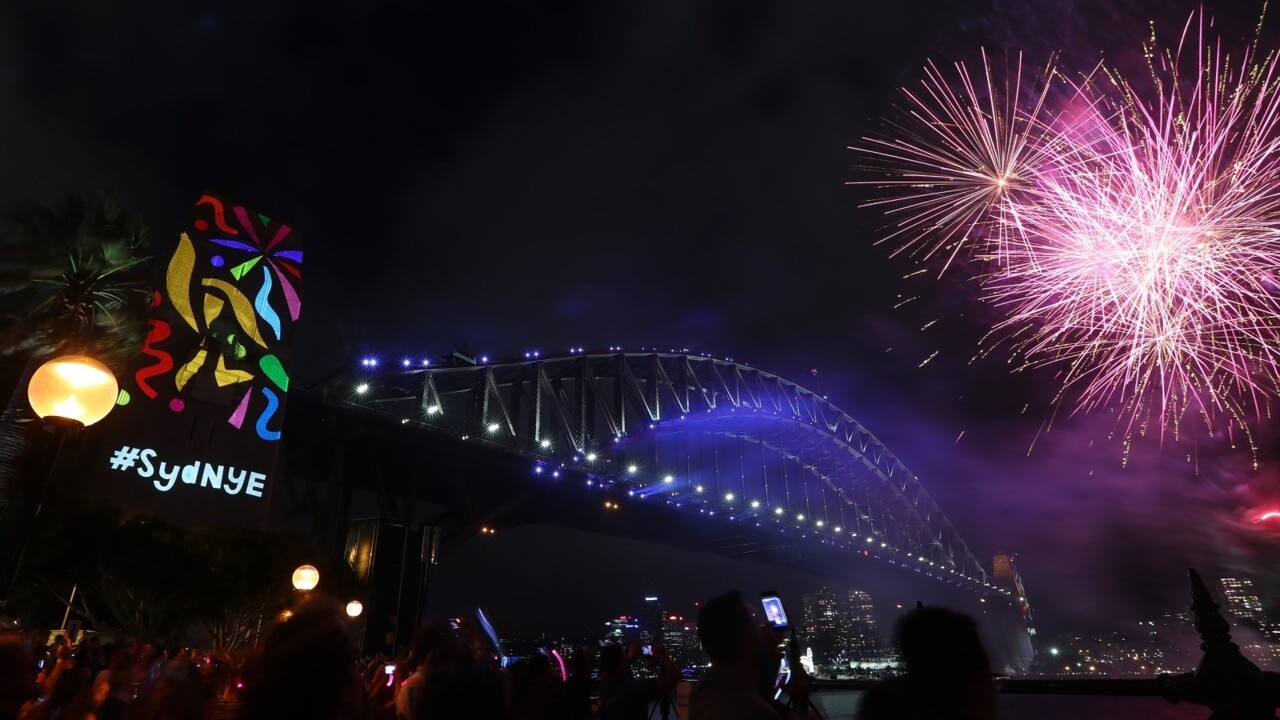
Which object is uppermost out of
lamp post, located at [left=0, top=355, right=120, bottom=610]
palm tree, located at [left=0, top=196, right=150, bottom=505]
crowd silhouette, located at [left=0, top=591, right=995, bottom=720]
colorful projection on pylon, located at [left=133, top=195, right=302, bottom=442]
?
colorful projection on pylon, located at [left=133, top=195, right=302, bottom=442]

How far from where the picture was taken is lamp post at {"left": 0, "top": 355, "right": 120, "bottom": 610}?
5969 mm

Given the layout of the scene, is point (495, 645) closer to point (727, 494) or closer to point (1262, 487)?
point (1262, 487)

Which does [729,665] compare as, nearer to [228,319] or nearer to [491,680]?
[491,680]

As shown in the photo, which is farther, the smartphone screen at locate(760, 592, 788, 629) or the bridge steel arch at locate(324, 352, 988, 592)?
the bridge steel arch at locate(324, 352, 988, 592)

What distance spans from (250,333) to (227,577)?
16201 millimetres

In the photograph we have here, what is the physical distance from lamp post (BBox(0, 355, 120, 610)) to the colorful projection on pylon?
93.4 ft

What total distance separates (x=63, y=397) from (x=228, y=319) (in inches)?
1292

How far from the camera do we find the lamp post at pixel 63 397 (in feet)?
19.6

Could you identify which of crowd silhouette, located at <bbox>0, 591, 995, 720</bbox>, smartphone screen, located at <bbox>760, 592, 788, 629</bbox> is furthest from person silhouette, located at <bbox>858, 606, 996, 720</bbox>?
smartphone screen, located at <bbox>760, 592, 788, 629</bbox>

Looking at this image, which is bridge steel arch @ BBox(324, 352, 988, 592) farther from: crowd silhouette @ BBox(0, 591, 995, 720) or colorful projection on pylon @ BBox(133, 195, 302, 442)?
crowd silhouette @ BBox(0, 591, 995, 720)

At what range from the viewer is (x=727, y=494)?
7912cm

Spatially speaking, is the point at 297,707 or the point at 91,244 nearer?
the point at 297,707

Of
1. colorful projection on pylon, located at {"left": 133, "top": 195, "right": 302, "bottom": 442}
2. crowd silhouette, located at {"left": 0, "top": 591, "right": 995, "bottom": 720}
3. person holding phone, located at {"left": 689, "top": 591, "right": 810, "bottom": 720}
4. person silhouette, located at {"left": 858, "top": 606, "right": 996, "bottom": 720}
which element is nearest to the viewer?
crowd silhouette, located at {"left": 0, "top": 591, "right": 995, "bottom": 720}

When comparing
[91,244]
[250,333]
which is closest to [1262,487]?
[91,244]
